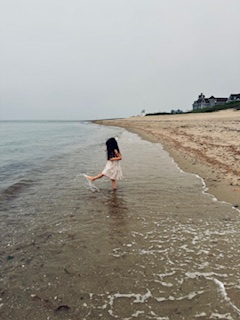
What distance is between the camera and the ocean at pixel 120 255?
3309 mm

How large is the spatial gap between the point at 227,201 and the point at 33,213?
552 cm

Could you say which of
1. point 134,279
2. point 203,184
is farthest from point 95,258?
point 203,184

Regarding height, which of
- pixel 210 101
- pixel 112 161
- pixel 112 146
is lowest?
pixel 112 161

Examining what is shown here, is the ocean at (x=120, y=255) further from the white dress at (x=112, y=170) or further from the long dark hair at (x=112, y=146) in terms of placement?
the long dark hair at (x=112, y=146)

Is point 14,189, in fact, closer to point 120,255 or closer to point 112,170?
point 112,170

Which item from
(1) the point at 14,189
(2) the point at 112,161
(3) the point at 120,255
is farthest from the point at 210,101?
(3) the point at 120,255

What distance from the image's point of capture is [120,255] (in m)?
4.50

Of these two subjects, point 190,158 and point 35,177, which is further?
point 190,158

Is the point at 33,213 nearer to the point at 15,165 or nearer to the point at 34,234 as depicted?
the point at 34,234

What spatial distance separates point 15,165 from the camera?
49.7 ft

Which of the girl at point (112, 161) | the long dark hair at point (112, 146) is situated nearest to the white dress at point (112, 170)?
the girl at point (112, 161)

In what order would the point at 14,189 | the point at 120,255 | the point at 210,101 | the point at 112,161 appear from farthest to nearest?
the point at 210,101
the point at 14,189
the point at 112,161
the point at 120,255

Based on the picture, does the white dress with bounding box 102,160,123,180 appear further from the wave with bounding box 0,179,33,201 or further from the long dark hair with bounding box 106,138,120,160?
the wave with bounding box 0,179,33,201

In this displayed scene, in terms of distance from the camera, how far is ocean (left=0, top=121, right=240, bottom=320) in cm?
331
